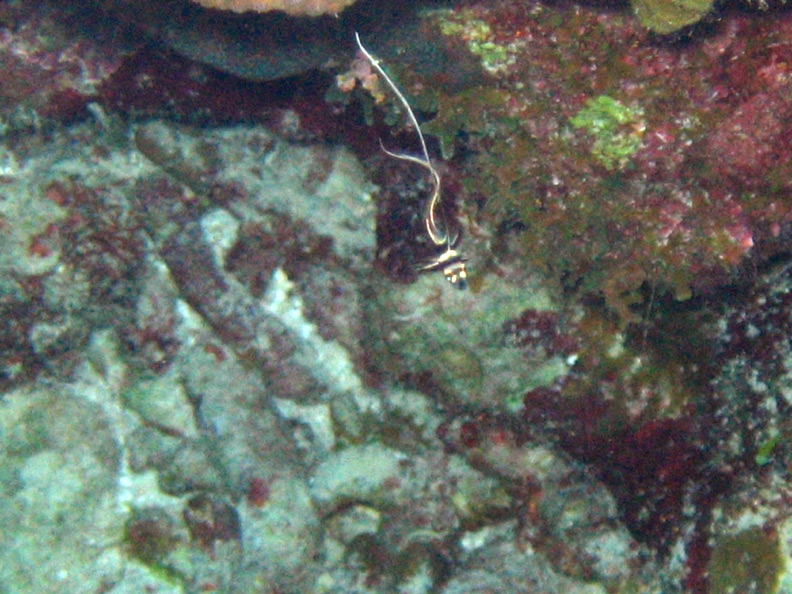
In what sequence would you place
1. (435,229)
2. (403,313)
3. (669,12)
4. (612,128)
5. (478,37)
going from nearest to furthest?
(669,12)
(612,128)
(478,37)
(435,229)
(403,313)

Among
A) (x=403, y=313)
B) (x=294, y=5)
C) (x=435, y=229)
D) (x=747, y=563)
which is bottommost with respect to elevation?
(x=403, y=313)

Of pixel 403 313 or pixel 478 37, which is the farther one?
pixel 403 313

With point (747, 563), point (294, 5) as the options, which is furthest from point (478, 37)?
point (747, 563)

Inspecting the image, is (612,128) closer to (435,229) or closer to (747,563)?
(435,229)

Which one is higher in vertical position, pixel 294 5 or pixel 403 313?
pixel 294 5

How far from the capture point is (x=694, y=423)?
391 cm

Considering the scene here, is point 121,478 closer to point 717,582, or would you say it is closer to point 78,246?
point 78,246

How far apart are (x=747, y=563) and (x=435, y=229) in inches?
118

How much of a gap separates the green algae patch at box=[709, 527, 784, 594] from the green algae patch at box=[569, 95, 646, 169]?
252 cm

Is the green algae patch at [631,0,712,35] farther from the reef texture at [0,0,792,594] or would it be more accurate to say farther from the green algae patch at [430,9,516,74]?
the green algae patch at [430,9,516,74]

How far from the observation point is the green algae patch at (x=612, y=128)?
11.5ft

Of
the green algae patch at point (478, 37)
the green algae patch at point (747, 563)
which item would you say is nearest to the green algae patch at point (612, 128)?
the green algae patch at point (478, 37)

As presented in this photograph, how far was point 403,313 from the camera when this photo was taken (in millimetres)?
4582

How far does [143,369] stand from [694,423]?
14.2ft
